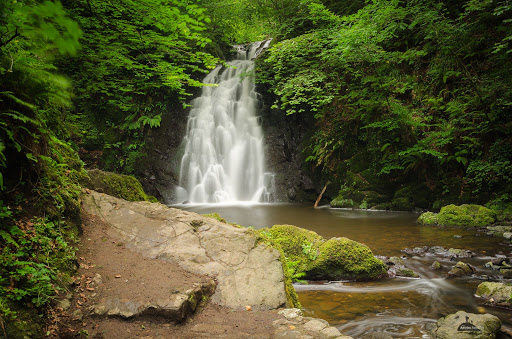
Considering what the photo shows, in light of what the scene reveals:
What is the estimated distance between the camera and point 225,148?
682 inches

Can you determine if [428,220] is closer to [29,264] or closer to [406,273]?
[406,273]

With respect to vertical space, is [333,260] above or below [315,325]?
below

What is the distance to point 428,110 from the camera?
1274 centimetres

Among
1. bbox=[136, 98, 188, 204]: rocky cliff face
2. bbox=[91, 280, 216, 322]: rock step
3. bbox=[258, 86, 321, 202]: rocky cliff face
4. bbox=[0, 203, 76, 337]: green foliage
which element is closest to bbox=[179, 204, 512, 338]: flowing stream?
bbox=[91, 280, 216, 322]: rock step

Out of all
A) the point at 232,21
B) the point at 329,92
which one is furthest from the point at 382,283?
the point at 232,21

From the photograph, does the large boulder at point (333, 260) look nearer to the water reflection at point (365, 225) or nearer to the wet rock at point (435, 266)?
the wet rock at point (435, 266)

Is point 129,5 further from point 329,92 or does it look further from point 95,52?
point 329,92

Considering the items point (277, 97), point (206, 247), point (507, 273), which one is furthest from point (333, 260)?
point (277, 97)

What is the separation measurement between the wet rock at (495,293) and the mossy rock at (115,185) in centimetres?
624

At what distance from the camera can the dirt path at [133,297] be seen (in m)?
2.53

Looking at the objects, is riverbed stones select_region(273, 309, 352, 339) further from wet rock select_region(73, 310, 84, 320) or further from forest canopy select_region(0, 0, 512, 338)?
forest canopy select_region(0, 0, 512, 338)

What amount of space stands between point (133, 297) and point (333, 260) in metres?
3.75

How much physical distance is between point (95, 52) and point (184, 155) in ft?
38.1

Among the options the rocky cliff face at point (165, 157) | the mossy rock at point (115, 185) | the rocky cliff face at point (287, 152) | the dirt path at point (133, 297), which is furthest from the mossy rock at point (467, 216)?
the rocky cliff face at point (165, 157)
